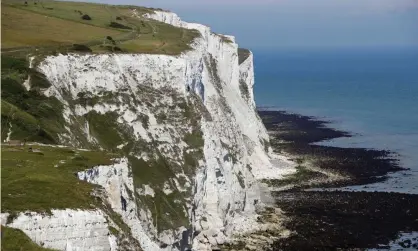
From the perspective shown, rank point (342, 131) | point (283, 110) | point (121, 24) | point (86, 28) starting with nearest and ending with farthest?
point (86, 28) < point (121, 24) < point (342, 131) < point (283, 110)

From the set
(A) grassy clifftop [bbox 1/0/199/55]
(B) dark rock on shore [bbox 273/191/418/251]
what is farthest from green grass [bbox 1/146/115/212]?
(B) dark rock on shore [bbox 273/191/418/251]

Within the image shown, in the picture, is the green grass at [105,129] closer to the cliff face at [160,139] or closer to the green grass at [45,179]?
the cliff face at [160,139]

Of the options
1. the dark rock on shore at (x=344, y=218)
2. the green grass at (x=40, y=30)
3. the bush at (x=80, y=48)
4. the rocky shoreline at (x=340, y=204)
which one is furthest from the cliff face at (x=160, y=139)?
the green grass at (x=40, y=30)

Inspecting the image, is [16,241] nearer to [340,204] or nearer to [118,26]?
[340,204]

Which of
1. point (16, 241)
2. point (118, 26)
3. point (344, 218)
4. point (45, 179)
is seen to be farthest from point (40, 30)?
point (16, 241)

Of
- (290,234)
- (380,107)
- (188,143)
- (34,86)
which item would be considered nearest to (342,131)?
(380,107)

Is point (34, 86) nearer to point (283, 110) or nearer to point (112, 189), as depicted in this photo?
point (112, 189)
